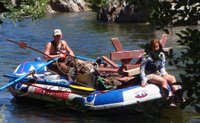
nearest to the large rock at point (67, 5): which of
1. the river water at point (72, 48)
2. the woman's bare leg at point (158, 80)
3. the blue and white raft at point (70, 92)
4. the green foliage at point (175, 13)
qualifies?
the river water at point (72, 48)

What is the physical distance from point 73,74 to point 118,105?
5.68 ft

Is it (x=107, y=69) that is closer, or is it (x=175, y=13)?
(x=175, y=13)

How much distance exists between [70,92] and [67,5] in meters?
44.8

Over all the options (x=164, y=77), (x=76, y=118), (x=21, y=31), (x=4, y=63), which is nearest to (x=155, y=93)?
(x=164, y=77)

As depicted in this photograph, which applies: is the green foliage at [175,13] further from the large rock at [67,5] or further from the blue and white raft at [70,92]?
the large rock at [67,5]

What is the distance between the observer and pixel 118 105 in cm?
963

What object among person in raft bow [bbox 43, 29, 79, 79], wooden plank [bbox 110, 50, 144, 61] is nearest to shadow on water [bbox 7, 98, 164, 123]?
person in raft bow [bbox 43, 29, 79, 79]

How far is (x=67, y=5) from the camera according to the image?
54.5 meters

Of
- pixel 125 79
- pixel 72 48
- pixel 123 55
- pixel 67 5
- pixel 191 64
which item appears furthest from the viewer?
pixel 67 5

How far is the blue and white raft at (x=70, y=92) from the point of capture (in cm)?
936

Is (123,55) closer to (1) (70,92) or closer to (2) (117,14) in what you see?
(1) (70,92)

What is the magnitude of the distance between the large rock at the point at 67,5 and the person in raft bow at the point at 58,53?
42.8m

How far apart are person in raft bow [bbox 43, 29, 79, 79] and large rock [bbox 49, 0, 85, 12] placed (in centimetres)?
4280

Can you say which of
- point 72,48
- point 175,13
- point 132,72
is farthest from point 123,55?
point 72,48
